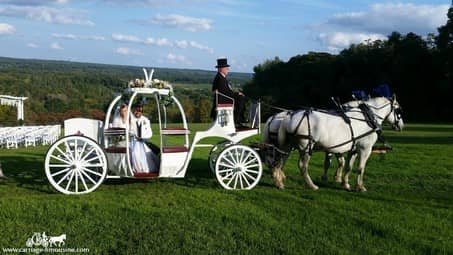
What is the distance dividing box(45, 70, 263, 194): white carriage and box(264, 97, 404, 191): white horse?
81 centimetres

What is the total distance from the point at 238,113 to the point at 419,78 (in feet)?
166

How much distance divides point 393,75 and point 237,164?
5134 cm

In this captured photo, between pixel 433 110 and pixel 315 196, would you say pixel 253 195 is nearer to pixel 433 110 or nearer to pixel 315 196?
pixel 315 196

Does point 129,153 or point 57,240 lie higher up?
point 129,153

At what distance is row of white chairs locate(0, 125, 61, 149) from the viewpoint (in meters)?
25.2

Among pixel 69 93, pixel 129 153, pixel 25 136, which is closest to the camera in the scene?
pixel 129 153

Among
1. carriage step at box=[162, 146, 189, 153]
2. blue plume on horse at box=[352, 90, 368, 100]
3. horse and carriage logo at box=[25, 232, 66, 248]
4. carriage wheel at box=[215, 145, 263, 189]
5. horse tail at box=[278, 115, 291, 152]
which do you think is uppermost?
blue plume on horse at box=[352, 90, 368, 100]

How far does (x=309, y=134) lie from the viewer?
10664mm

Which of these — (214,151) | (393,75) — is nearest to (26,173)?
(214,151)

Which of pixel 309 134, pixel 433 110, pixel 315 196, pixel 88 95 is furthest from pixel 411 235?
pixel 88 95

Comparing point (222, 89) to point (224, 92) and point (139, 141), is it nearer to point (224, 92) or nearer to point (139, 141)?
point (224, 92)

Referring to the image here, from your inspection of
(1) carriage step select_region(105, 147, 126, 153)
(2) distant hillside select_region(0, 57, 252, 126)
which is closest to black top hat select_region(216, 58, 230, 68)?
(1) carriage step select_region(105, 147, 126, 153)

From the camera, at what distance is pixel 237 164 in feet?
34.6

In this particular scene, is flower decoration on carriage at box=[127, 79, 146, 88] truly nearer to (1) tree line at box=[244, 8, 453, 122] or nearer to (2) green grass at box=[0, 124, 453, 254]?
(2) green grass at box=[0, 124, 453, 254]
